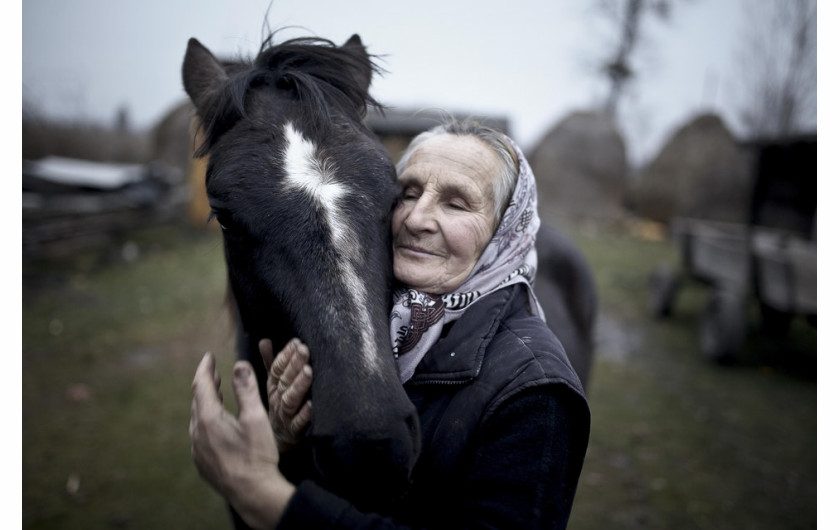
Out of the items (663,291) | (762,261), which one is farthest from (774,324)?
(762,261)

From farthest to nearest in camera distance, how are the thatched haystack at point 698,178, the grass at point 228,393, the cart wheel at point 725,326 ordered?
the thatched haystack at point 698,178 → the cart wheel at point 725,326 → the grass at point 228,393

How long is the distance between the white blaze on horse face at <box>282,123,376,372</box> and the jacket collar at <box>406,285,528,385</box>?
0.26 meters

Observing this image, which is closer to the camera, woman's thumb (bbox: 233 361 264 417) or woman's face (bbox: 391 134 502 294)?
woman's thumb (bbox: 233 361 264 417)

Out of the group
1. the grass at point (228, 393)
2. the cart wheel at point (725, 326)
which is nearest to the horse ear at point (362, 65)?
the grass at point (228, 393)

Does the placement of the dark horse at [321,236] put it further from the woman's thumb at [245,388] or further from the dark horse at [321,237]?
the woman's thumb at [245,388]

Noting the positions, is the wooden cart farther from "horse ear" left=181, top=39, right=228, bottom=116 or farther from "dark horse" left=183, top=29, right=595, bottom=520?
"horse ear" left=181, top=39, right=228, bottom=116

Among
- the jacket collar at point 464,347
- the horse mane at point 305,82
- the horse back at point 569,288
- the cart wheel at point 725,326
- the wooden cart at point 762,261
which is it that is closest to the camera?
the jacket collar at point 464,347

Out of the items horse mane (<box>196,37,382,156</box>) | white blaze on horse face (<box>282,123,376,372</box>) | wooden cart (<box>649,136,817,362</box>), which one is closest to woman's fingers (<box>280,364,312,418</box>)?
white blaze on horse face (<box>282,123,376,372</box>)

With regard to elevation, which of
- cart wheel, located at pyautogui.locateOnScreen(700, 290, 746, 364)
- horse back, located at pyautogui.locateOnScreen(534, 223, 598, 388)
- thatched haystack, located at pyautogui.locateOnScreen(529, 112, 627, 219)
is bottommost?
thatched haystack, located at pyautogui.locateOnScreen(529, 112, 627, 219)

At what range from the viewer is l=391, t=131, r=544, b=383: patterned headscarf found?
1429 millimetres

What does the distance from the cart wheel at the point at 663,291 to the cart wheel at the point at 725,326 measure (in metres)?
1.35

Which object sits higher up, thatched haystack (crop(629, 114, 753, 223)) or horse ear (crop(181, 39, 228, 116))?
horse ear (crop(181, 39, 228, 116))

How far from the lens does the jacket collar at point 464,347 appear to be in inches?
54.4

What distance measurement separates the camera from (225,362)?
220 inches
